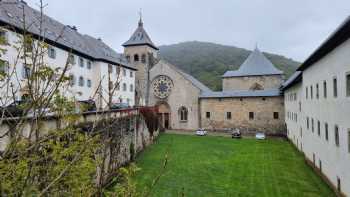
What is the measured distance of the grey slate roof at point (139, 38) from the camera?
→ 44000 mm

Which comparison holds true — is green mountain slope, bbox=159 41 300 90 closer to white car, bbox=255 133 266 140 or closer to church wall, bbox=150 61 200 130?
church wall, bbox=150 61 200 130

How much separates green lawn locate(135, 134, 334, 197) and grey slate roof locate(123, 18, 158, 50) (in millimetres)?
22842

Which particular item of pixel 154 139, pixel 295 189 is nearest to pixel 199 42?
pixel 154 139

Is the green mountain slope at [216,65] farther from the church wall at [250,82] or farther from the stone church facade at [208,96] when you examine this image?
the stone church facade at [208,96]

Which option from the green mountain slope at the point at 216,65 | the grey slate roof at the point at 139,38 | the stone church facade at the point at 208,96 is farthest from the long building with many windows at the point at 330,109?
the green mountain slope at the point at 216,65

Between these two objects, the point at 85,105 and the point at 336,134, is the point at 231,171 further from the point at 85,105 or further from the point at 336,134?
the point at 85,105

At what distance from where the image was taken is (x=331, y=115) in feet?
41.0

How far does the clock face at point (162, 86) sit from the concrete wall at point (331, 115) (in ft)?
77.1

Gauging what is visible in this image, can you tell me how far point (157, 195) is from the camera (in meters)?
13.4

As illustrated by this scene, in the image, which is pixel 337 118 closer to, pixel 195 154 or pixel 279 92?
pixel 195 154

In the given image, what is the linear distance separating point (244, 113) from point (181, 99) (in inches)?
372

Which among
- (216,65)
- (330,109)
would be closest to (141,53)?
(330,109)

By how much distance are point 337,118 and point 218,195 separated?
22.2 ft

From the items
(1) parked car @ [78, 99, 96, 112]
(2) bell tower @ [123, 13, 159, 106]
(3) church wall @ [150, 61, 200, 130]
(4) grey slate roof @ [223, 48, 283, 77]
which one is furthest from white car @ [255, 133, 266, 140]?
(1) parked car @ [78, 99, 96, 112]
